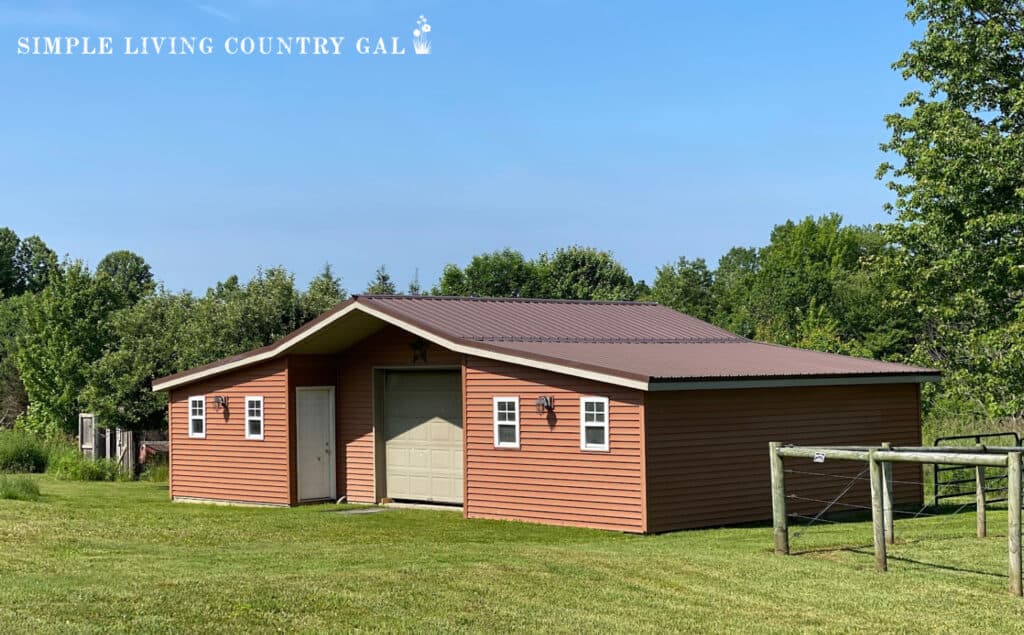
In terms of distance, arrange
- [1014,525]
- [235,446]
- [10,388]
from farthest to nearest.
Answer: [10,388], [235,446], [1014,525]

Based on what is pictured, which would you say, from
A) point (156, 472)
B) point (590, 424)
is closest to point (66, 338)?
point (156, 472)

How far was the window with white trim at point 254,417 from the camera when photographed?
25.5m

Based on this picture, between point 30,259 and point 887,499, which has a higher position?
point 30,259

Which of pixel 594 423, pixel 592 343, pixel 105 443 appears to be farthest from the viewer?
pixel 105 443

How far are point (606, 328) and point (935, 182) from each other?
922cm

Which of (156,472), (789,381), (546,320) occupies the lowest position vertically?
(156,472)

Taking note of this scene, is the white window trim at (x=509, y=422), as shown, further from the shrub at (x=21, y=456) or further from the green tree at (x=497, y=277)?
the green tree at (x=497, y=277)

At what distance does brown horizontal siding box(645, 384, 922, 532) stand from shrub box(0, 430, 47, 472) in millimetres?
22015

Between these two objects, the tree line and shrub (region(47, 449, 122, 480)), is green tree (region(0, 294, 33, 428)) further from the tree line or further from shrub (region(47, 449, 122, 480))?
shrub (region(47, 449, 122, 480))

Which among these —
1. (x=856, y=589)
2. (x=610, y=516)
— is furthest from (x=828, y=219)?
(x=856, y=589)

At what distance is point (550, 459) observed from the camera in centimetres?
2080

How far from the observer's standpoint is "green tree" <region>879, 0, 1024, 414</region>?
28672 mm

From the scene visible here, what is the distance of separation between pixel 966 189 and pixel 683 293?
4090 cm

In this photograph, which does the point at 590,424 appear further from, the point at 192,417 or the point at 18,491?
the point at 18,491
